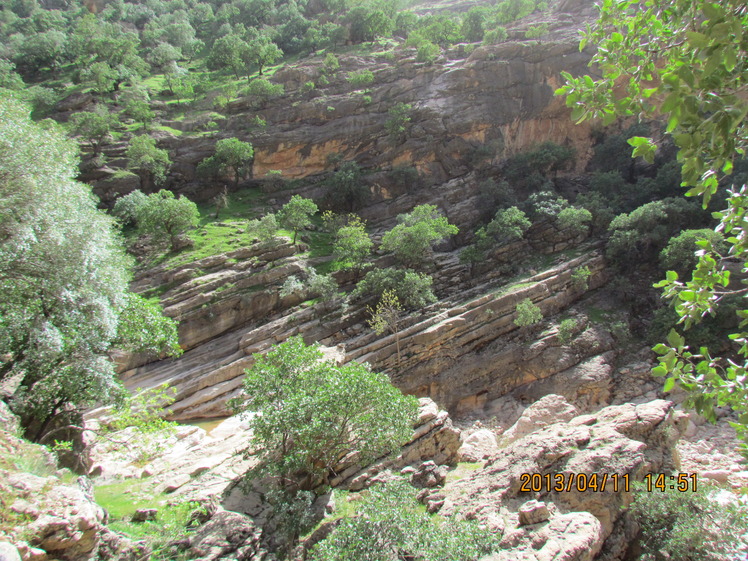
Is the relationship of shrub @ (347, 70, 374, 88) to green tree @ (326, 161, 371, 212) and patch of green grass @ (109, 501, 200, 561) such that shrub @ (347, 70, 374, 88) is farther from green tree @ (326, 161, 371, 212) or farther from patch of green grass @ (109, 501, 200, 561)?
patch of green grass @ (109, 501, 200, 561)

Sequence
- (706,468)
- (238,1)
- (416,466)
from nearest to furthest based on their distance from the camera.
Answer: (416,466) < (706,468) < (238,1)

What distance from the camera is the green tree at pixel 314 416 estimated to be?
40.7 ft

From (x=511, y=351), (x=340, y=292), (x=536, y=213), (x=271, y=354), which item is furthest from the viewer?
(x=536, y=213)

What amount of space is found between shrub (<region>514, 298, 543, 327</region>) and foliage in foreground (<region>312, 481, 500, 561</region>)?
19989mm

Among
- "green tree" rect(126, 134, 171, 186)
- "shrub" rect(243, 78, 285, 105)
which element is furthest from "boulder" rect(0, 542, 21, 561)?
"shrub" rect(243, 78, 285, 105)

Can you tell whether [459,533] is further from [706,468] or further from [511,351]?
[511,351]

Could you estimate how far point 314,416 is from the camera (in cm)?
1238

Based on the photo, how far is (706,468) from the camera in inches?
Result: 734

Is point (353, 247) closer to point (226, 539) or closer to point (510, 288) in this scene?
point (510, 288)

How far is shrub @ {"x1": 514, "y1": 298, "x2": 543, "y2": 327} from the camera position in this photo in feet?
93.6

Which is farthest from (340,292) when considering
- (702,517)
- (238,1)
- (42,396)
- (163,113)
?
(238,1)

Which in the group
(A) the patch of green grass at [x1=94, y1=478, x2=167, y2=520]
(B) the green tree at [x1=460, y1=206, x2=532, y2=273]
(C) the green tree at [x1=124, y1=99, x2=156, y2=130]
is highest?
(C) the green tree at [x1=124, y1=99, x2=156, y2=130]

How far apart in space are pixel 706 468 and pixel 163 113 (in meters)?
68.7

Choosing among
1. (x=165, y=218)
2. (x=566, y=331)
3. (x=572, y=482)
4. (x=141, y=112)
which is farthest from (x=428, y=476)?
(x=141, y=112)
